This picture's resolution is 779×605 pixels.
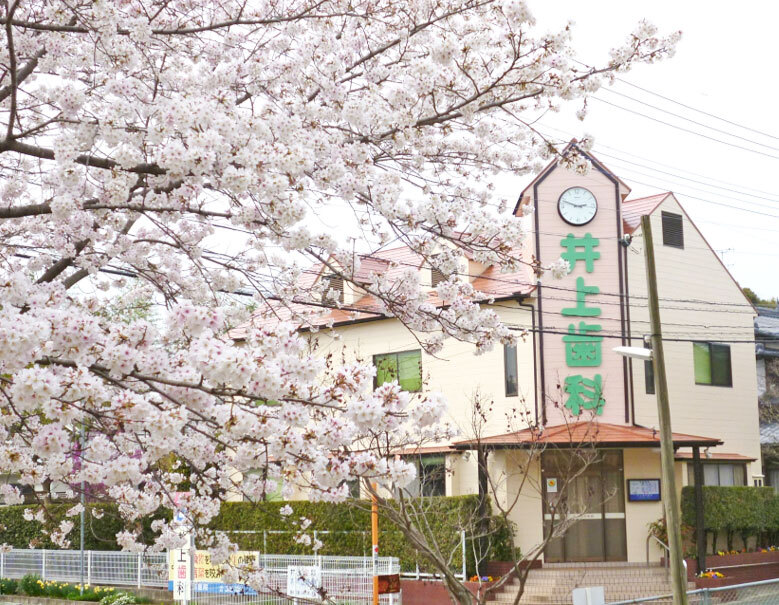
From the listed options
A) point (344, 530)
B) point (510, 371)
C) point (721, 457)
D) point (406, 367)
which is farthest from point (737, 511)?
point (344, 530)

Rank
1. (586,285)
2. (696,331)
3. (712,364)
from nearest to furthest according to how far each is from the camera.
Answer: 1. (586,285)
2. (696,331)
3. (712,364)

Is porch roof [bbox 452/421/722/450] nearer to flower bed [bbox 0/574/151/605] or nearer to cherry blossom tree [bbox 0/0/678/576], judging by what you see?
flower bed [bbox 0/574/151/605]

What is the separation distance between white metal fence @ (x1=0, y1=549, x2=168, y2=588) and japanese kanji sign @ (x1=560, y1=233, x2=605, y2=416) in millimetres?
Result: 9348

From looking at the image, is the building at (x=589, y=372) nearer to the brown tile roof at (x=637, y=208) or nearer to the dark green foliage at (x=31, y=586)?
the brown tile roof at (x=637, y=208)

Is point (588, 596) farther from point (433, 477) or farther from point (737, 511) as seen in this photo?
point (737, 511)

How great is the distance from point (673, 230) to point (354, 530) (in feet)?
34.0

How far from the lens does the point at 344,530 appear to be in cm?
2169

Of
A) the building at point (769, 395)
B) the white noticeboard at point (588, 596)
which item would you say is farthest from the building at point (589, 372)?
the white noticeboard at point (588, 596)

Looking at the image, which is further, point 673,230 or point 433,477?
point 673,230

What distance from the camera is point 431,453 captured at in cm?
2259

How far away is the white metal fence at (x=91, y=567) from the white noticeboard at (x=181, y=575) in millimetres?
3297

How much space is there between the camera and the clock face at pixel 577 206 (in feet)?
69.7

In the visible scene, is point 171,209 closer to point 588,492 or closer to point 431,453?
point 588,492

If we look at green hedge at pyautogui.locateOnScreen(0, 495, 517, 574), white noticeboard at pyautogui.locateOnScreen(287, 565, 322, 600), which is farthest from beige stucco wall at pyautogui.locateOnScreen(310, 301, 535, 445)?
white noticeboard at pyautogui.locateOnScreen(287, 565, 322, 600)
